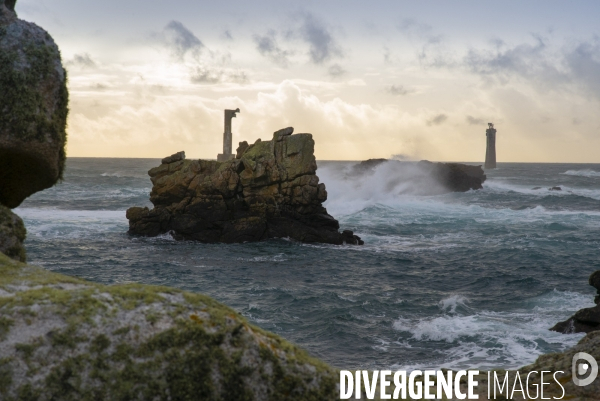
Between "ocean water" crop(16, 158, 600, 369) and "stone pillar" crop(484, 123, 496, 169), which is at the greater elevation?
"stone pillar" crop(484, 123, 496, 169)

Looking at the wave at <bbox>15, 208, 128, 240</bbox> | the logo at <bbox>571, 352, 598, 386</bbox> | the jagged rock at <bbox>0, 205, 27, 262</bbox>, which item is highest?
the jagged rock at <bbox>0, 205, 27, 262</bbox>

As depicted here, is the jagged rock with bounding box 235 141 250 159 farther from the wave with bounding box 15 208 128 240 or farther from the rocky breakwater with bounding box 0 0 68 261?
the rocky breakwater with bounding box 0 0 68 261

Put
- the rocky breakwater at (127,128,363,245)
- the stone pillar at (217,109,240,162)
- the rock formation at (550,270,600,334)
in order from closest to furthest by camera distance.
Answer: the rock formation at (550,270,600,334) < the rocky breakwater at (127,128,363,245) < the stone pillar at (217,109,240,162)

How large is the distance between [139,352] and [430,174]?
82890 mm

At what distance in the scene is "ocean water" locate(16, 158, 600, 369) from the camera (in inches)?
698

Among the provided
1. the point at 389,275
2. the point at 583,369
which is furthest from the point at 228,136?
the point at 583,369

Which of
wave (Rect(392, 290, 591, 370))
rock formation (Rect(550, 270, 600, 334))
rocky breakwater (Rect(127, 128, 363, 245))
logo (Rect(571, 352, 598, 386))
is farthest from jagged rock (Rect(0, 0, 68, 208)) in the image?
rocky breakwater (Rect(127, 128, 363, 245))

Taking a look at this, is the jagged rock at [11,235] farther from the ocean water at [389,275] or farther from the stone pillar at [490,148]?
the stone pillar at [490,148]

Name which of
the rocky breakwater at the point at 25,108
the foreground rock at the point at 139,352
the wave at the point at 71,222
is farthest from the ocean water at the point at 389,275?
the foreground rock at the point at 139,352

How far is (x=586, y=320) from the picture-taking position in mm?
16766

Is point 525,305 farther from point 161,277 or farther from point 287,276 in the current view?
point 161,277

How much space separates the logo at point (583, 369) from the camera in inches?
301

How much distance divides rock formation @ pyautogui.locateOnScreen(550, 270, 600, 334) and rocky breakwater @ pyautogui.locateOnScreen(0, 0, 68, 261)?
14385mm

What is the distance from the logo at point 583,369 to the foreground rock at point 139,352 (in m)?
3.93
